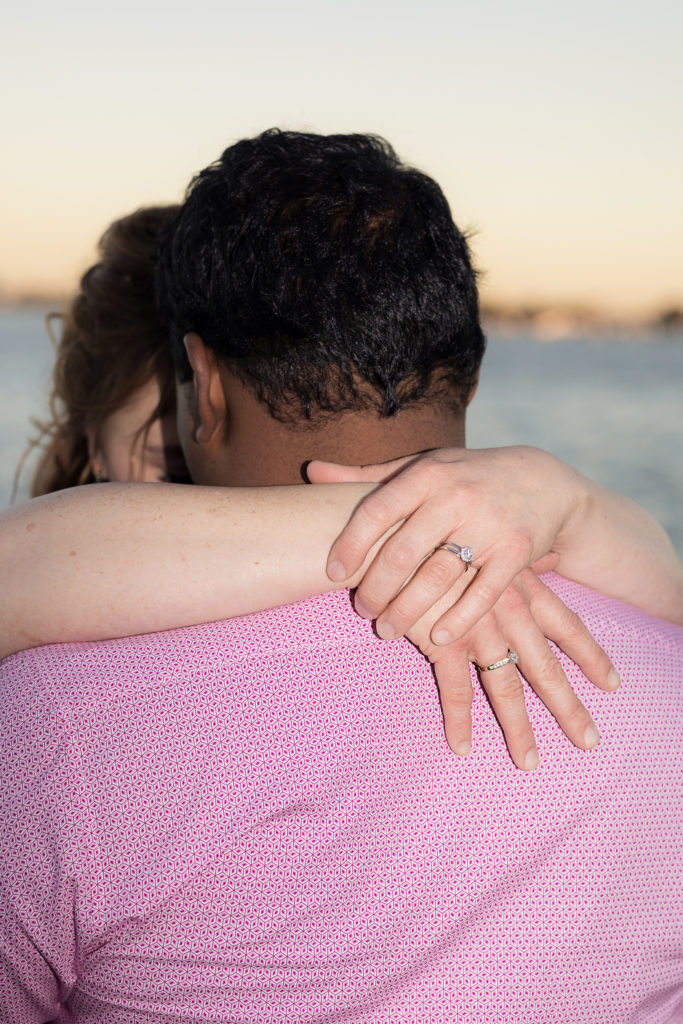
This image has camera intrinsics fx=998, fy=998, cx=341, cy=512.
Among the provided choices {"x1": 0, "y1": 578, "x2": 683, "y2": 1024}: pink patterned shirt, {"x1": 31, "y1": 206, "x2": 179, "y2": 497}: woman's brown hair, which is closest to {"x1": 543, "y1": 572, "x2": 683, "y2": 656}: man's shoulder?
{"x1": 0, "y1": 578, "x2": 683, "y2": 1024}: pink patterned shirt

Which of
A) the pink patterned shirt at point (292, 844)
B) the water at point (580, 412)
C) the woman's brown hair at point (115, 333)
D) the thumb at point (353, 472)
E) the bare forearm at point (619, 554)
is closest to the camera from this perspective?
the pink patterned shirt at point (292, 844)

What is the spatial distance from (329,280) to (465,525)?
0.43 m

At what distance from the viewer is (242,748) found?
4.33 feet

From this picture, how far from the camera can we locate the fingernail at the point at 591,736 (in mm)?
1468

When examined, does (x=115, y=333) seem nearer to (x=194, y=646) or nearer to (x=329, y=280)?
(x=329, y=280)

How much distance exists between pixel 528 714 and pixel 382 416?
0.51 m

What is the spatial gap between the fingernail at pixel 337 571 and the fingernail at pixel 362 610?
4cm

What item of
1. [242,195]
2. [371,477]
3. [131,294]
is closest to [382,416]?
[371,477]

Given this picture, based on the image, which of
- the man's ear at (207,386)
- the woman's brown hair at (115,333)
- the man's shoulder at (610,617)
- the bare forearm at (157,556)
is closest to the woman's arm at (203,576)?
the bare forearm at (157,556)

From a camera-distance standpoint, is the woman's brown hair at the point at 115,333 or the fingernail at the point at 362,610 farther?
the woman's brown hair at the point at 115,333

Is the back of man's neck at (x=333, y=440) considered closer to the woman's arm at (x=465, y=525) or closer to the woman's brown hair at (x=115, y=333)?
the woman's arm at (x=465, y=525)

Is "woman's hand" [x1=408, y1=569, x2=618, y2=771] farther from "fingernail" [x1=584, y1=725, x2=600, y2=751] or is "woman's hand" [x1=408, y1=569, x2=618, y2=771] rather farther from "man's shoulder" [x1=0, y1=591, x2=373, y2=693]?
"man's shoulder" [x1=0, y1=591, x2=373, y2=693]

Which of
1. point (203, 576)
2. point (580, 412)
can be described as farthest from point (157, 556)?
point (580, 412)

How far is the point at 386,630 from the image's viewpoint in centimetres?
139
